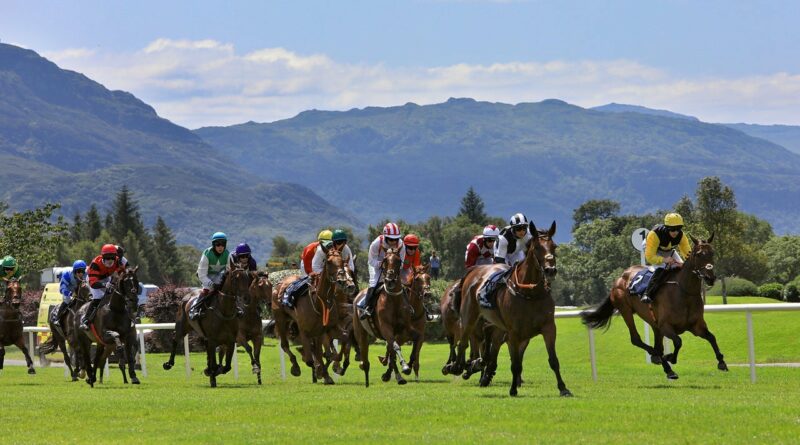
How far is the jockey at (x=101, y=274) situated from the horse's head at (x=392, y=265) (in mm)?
5768

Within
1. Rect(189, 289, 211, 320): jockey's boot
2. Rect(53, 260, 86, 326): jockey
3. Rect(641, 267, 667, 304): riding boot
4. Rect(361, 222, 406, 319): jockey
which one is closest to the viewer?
Rect(641, 267, 667, 304): riding boot

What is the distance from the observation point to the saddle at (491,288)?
18328 millimetres

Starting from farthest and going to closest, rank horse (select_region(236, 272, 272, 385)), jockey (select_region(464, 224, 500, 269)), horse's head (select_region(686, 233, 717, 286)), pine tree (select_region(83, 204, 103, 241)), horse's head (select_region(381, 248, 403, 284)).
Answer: pine tree (select_region(83, 204, 103, 241)) → horse (select_region(236, 272, 272, 385)) → jockey (select_region(464, 224, 500, 269)) → horse's head (select_region(381, 248, 403, 284)) → horse's head (select_region(686, 233, 717, 286))

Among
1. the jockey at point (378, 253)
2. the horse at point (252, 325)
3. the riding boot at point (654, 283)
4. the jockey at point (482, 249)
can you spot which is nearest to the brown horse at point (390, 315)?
the jockey at point (378, 253)

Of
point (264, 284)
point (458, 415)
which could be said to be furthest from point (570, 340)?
point (458, 415)

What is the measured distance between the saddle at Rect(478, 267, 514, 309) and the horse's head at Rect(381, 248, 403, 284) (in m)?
2.58

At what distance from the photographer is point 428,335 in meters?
50.4

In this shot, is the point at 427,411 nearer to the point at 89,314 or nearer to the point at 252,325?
the point at 252,325

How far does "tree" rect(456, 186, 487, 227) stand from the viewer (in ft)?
534

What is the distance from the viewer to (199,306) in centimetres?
2373

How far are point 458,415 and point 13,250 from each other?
64.9 meters

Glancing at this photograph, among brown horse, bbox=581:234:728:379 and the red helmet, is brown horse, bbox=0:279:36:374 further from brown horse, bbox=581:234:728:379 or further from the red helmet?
brown horse, bbox=581:234:728:379

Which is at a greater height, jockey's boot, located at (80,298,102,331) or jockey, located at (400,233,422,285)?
jockey, located at (400,233,422,285)

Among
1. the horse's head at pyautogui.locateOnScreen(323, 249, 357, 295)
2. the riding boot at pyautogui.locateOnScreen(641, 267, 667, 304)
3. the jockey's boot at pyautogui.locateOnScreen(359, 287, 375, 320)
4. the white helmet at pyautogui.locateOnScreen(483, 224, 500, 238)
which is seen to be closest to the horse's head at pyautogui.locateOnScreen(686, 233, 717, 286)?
the riding boot at pyautogui.locateOnScreen(641, 267, 667, 304)
